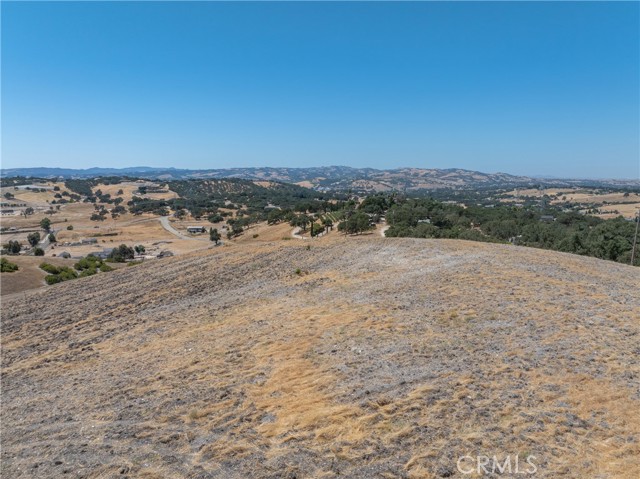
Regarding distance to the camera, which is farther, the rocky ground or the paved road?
the paved road

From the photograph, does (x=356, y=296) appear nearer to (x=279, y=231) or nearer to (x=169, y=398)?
(x=169, y=398)

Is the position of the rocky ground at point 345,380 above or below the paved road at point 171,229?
above

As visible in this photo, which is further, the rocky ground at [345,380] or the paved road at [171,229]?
the paved road at [171,229]

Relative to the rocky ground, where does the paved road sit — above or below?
below

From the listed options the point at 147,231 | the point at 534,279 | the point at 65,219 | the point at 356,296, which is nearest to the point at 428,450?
the point at 356,296

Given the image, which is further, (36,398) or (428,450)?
(36,398)

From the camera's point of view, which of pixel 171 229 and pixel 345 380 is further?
pixel 171 229

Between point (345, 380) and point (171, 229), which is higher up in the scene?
point (345, 380)

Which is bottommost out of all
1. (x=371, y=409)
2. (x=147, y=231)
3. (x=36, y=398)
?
(x=147, y=231)
